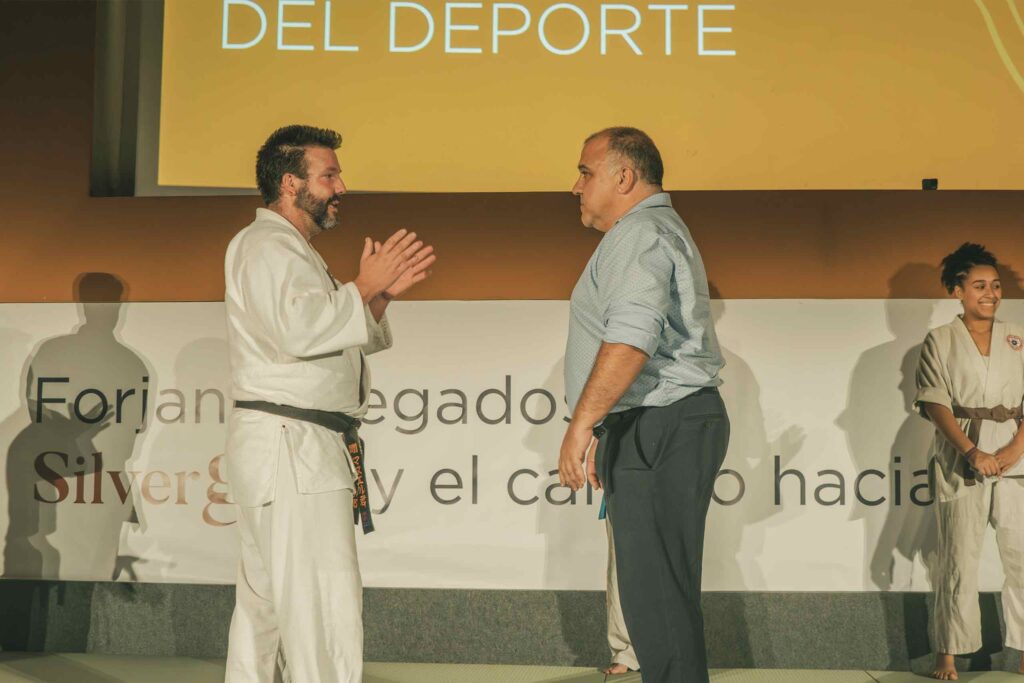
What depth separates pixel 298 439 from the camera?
107 inches

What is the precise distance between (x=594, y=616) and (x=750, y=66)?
2198 millimetres

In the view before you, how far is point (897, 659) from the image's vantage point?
4.10m

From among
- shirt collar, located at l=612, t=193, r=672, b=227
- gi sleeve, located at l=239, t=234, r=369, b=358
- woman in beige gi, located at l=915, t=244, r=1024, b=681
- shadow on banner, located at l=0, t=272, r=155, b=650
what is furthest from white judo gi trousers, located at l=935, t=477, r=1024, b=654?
shadow on banner, located at l=0, t=272, r=155, b=650

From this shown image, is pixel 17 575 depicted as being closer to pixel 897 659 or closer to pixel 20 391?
pixel 20 391

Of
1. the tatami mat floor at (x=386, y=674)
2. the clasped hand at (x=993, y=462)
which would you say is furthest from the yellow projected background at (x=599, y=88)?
the tatami mat floor at (x=386, y=674)

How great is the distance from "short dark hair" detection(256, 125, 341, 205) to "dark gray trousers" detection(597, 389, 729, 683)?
110cm

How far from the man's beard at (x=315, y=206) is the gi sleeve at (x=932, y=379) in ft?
7.52

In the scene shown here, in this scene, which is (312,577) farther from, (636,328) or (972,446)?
(972,446)

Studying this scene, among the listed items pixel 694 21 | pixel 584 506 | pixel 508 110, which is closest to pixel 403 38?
pixel 508 110

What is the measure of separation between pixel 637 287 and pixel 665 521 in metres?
0.53

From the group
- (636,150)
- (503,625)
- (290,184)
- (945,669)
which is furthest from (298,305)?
(945,669)

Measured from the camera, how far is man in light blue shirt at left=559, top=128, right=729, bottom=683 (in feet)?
8.11

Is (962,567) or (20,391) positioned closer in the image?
Answer: (962,567)

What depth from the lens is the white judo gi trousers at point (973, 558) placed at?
3.95m
